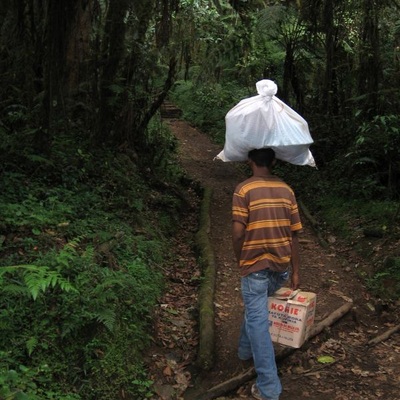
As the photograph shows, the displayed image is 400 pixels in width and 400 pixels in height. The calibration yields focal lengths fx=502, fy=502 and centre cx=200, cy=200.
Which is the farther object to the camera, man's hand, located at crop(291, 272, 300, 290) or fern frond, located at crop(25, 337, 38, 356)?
man's hand, located at crop(291, 272, 300, 290)

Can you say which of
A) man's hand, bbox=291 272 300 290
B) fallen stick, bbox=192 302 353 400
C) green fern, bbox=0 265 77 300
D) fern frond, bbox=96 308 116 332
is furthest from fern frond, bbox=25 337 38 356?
man's hand, bbox=291 272 300 290

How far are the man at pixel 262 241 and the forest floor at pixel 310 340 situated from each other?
0.55 meters

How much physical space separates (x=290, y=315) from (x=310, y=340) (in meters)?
1.01

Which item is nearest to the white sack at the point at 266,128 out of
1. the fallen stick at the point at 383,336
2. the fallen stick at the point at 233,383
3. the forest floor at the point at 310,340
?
the fallen stick at the point at 233,383

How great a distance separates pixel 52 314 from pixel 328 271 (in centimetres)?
440

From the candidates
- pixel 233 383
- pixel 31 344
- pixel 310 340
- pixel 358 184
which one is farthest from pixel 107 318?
pixel 358 184

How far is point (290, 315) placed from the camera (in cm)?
400

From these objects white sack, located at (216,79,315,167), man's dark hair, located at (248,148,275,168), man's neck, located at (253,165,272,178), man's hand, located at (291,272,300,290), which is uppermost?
white sack, located at (216,79,315,167)

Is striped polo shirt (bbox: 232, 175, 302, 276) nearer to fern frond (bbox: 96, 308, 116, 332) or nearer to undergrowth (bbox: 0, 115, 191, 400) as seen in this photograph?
fern frond (bbox: 96, 308, 116, 332)

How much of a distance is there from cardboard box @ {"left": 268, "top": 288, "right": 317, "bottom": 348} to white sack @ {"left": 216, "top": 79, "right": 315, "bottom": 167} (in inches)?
44.3

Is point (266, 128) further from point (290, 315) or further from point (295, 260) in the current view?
point (290, 315)

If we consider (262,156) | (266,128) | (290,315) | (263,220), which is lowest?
(290,315)

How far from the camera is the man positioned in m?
3.75

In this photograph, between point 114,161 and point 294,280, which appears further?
point 114,161
